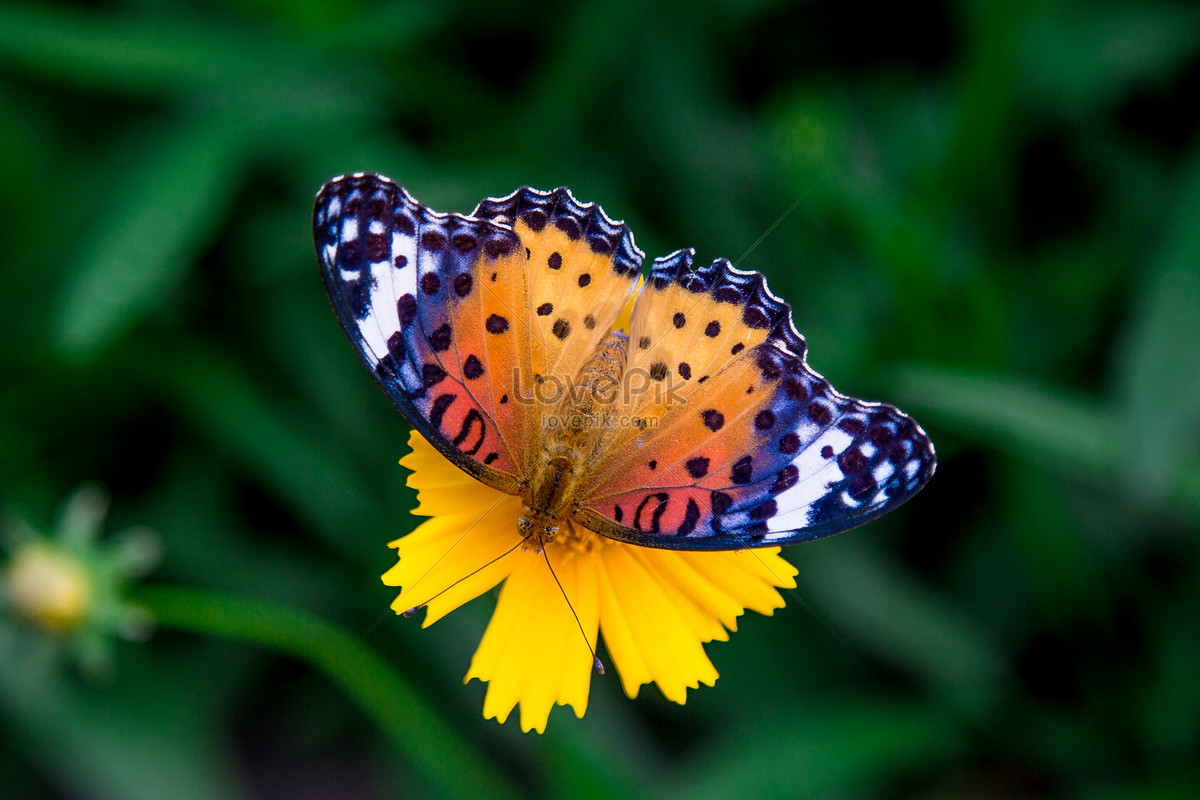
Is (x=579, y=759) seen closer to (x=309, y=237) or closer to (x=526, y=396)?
(x=526, y=396)

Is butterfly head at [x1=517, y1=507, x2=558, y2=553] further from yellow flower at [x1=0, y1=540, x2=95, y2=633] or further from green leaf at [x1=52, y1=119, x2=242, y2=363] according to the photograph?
green leaf at [x1=52, y1=119, x2=242, y2=363]

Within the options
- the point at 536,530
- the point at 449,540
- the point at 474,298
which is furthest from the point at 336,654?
the point at 474,298

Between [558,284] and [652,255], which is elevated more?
[652,255]

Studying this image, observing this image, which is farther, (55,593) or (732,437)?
(55,593)

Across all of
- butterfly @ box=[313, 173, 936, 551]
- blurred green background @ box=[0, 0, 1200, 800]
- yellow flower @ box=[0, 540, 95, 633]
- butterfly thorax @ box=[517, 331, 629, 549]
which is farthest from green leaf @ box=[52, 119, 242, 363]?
butterfly thorax @ box=[517, 331, 629, 549]

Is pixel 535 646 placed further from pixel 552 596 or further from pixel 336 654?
pixel 336 654

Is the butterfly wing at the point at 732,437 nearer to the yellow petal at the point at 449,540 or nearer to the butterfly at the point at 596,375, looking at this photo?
the butterfly at the point at 596,375

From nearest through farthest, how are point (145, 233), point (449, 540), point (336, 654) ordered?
1. point (449, 540)
2. point (336, 654)
3. point (145, 233)
